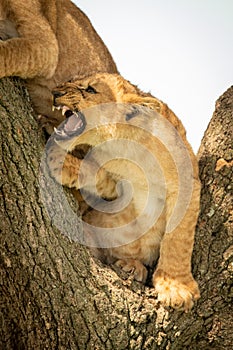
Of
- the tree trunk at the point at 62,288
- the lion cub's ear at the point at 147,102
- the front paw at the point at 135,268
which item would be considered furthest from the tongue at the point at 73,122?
the front paw at the point at 135,268

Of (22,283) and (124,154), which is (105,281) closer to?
(22,283)

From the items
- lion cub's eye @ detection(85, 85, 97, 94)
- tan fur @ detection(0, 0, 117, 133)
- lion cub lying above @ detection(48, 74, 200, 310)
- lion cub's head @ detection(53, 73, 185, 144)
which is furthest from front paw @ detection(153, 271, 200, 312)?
lion cub's eye @ detection(85, 85, 97, 94)

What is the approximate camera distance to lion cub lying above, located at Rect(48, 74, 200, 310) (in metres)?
3.46

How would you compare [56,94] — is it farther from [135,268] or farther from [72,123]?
[135,268]

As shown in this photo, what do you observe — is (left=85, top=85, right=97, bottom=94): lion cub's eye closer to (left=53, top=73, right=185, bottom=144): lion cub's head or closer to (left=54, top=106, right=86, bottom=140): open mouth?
(left=53, top=73, right=185, bottom=144): lion cub's head

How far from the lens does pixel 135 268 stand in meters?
3.46

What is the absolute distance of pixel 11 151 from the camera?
9.13ft

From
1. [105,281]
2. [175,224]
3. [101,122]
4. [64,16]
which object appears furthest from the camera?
[64,16]

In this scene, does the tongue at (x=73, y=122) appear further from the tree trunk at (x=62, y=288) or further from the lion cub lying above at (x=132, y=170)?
the tree trunk at (x=62, y=288)

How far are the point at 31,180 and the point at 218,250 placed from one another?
1188 mm

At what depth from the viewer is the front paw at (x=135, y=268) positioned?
3393 millimetres

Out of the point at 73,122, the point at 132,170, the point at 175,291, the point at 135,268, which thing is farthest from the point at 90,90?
the point at 175,291

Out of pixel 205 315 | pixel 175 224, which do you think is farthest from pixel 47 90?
pixel 205 315

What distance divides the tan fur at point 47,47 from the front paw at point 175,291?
107cm
